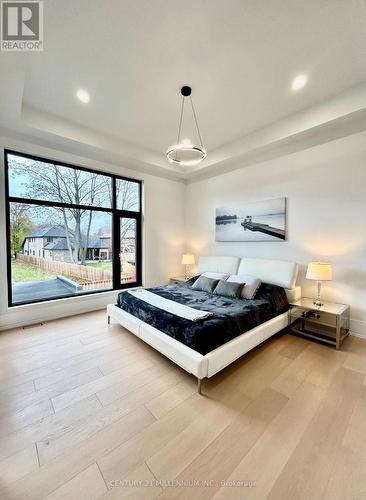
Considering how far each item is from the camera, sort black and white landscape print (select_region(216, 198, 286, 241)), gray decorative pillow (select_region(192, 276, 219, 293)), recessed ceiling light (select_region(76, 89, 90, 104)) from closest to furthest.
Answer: recessed ceiling light (select_region(76, 89, 90, 104))
gray decorative pillow (select_region(192, 276, 219, 293))
black and white landscape print (select_region(216, 198, 286, 241))

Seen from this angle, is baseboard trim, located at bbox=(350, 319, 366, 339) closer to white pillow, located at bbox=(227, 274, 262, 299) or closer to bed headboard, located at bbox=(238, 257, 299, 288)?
bed headboard, located at bbox=(238, 257, 299, 288)

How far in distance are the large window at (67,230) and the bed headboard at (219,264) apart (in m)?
1.50

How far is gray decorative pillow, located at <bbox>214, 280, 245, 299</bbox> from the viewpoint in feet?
10.6

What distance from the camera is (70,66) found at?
2307 mm

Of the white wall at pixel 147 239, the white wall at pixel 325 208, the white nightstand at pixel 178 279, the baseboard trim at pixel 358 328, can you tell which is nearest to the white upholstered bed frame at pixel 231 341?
the white wall at pixel 325 208

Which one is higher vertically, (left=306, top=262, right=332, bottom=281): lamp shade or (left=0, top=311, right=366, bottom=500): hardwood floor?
(left=306, top=262, right=332, bottom=281): lamp shade

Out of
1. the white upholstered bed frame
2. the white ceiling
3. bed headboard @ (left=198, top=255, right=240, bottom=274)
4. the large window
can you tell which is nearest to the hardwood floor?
the white upholstered bed frame

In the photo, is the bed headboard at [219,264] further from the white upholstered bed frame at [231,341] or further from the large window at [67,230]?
the large window at [67,230]

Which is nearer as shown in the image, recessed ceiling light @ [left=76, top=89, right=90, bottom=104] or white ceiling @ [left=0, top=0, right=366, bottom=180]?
white ceiling @ [left=0, top=0, right=366, bottom=180]

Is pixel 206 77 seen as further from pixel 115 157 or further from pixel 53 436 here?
pixel 53 436

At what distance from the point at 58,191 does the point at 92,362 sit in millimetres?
2947

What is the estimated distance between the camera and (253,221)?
407cm

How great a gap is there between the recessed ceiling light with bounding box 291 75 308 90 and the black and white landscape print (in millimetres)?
1607

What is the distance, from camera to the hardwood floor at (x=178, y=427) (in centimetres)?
120
